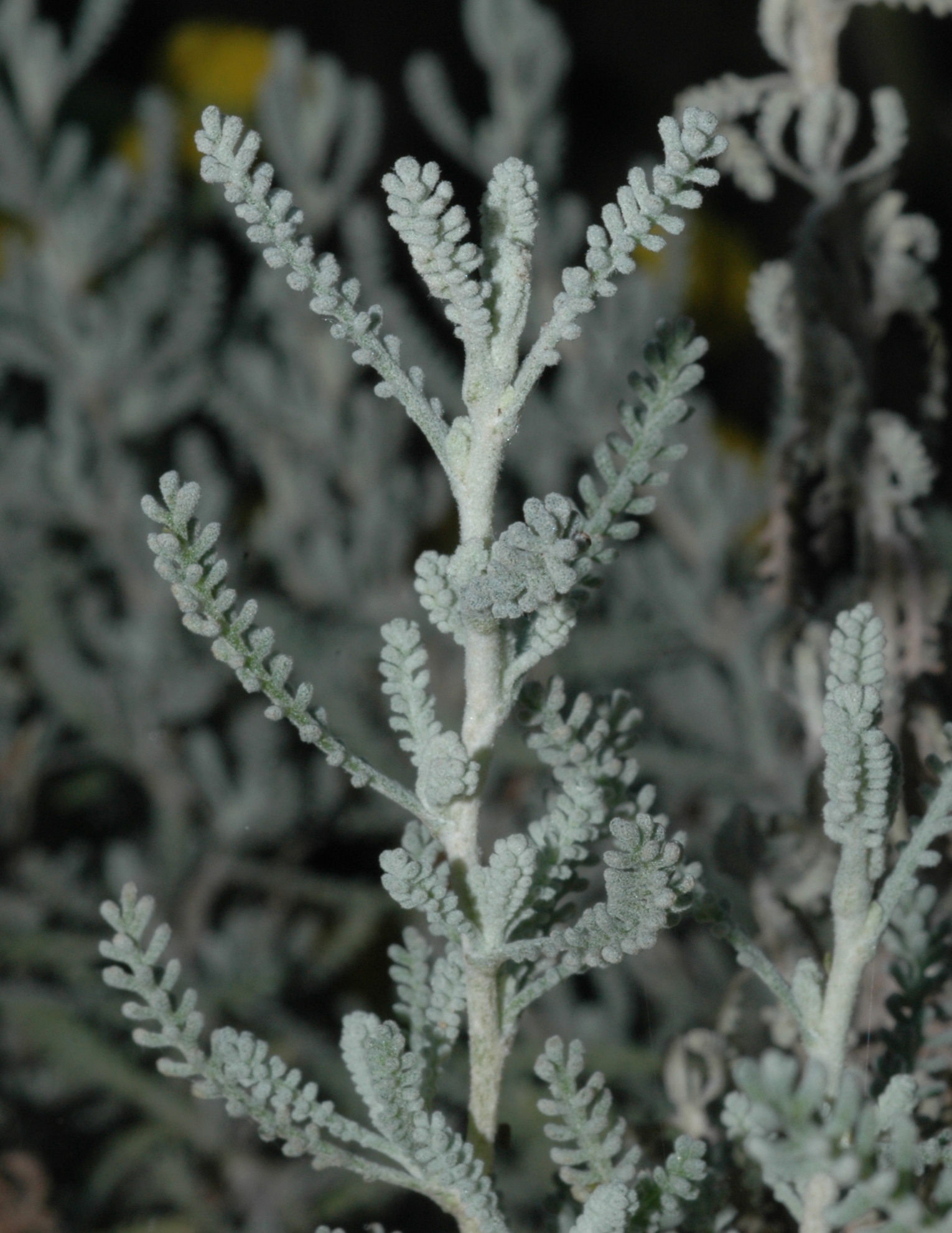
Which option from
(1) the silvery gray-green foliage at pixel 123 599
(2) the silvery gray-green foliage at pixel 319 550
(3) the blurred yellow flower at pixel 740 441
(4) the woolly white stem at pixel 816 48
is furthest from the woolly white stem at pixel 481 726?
(3) the blurred yellow flower at pixel 740 441

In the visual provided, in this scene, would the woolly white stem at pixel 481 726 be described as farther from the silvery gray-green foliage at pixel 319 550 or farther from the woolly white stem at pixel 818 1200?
the silvery gray-green foliage at pixel 319 550

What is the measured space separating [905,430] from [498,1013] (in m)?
0.39

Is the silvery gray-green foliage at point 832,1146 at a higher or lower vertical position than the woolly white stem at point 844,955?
lower

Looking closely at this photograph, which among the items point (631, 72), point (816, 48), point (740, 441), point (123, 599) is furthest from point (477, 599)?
point (631, 72)

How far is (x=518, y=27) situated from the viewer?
135 cm

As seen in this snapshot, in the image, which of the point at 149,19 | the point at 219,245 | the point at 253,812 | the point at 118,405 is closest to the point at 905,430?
the point at 253,812

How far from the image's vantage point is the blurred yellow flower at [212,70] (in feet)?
6.05

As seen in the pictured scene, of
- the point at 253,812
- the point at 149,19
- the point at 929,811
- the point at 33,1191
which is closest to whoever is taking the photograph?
the point at 929,811

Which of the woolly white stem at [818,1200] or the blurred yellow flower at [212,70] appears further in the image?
the blurred yellow flower at [212,70]

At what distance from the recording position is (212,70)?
1.89 meters

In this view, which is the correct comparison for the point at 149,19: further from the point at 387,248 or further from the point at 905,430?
the point at 905,430

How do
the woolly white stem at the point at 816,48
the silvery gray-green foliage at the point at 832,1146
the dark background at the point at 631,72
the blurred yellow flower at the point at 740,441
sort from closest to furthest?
the silvery gray-green foliage at the point at 832,1146, the woolly white stem at the point at 816,48, the blurred yellow flower at the point at 740,441, the dark background at the point at 631,72

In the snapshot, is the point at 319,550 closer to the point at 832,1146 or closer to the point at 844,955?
the point at 844,955

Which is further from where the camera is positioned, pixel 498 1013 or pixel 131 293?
pixel 131 293
